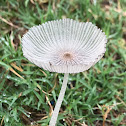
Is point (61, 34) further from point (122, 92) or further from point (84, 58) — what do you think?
point (122, 92)

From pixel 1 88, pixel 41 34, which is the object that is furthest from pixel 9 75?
pixel 41 34

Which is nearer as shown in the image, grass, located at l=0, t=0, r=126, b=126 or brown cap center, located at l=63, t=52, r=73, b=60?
brown cap center, located at l=63, t=52, r=73, b=60

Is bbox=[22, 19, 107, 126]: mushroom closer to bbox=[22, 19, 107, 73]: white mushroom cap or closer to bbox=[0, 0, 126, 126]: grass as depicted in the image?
bbox=[22, 19, 107, 73]: white mushroom cap

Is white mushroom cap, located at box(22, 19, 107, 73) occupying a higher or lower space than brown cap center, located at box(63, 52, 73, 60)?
higher

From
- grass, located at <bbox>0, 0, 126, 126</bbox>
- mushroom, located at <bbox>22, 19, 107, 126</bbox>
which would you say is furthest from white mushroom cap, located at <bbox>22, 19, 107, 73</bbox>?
grass, located at <bbox>0, 0, 126, 126</bbox>

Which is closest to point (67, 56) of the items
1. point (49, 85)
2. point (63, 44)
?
point (63, 44)

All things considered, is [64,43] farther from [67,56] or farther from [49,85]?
[49,85]
